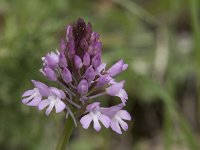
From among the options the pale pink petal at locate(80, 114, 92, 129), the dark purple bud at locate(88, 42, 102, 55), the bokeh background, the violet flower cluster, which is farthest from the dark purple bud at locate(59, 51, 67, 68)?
the bokeh background

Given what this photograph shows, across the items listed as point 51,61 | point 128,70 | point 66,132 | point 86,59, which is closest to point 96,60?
point 86,59

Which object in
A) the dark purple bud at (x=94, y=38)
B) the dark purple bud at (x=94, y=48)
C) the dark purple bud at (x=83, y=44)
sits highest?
the dark purple bud at (x=94, y=38)

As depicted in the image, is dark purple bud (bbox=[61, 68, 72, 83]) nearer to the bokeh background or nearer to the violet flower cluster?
the violet flower cluster

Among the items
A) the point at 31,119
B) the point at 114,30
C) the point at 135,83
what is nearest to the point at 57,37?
the point at 114,30

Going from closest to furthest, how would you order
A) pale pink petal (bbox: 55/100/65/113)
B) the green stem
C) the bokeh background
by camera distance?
1. pale pink petal (bbox: 55/100/65/113)
2. the green stem
3. the bokeh background

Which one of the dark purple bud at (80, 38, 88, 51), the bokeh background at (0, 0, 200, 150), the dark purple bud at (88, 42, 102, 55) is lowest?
the bokeh background at (0, 0, 200, 150)

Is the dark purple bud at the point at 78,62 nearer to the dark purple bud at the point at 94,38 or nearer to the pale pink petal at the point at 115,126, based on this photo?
the dark purple bud at the point at 94,38

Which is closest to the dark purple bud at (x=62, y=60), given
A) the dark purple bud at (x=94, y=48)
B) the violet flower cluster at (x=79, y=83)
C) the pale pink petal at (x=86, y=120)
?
the violet flower cluster at (x=79, y=83)
